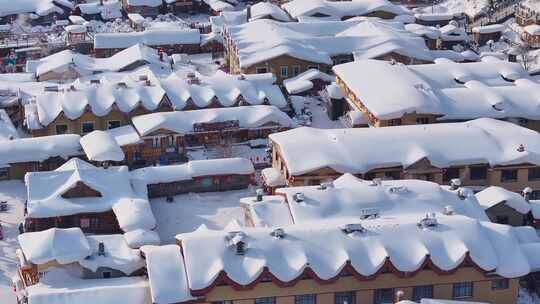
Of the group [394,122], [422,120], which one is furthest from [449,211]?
[422,120]

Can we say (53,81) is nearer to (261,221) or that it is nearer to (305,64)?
(305,64)

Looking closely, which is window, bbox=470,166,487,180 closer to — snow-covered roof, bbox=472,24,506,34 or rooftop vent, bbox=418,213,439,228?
rooftop vent, bbox=418,213,439,228

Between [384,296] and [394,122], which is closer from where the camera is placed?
[384,296]

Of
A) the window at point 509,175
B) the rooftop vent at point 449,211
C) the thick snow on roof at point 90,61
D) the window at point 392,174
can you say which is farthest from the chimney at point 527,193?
the thick snow on roof at point 90,61

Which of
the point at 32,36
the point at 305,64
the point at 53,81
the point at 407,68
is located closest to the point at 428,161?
the point at 407,68

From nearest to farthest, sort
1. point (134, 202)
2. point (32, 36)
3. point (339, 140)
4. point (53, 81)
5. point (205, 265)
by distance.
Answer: point (205, 265), point (134, 202), point (339, 140), point (53, 81), point (32, 36)

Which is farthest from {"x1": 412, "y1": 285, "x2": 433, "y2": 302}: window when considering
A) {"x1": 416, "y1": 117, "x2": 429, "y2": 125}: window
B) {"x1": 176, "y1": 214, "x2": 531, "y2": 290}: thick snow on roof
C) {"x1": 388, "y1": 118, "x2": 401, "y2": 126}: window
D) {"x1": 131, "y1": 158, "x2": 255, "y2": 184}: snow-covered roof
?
{"x1": 416, "y1": 117, "x2": 429, "y2": 125}: window

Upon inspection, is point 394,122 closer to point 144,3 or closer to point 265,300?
point 265,300
